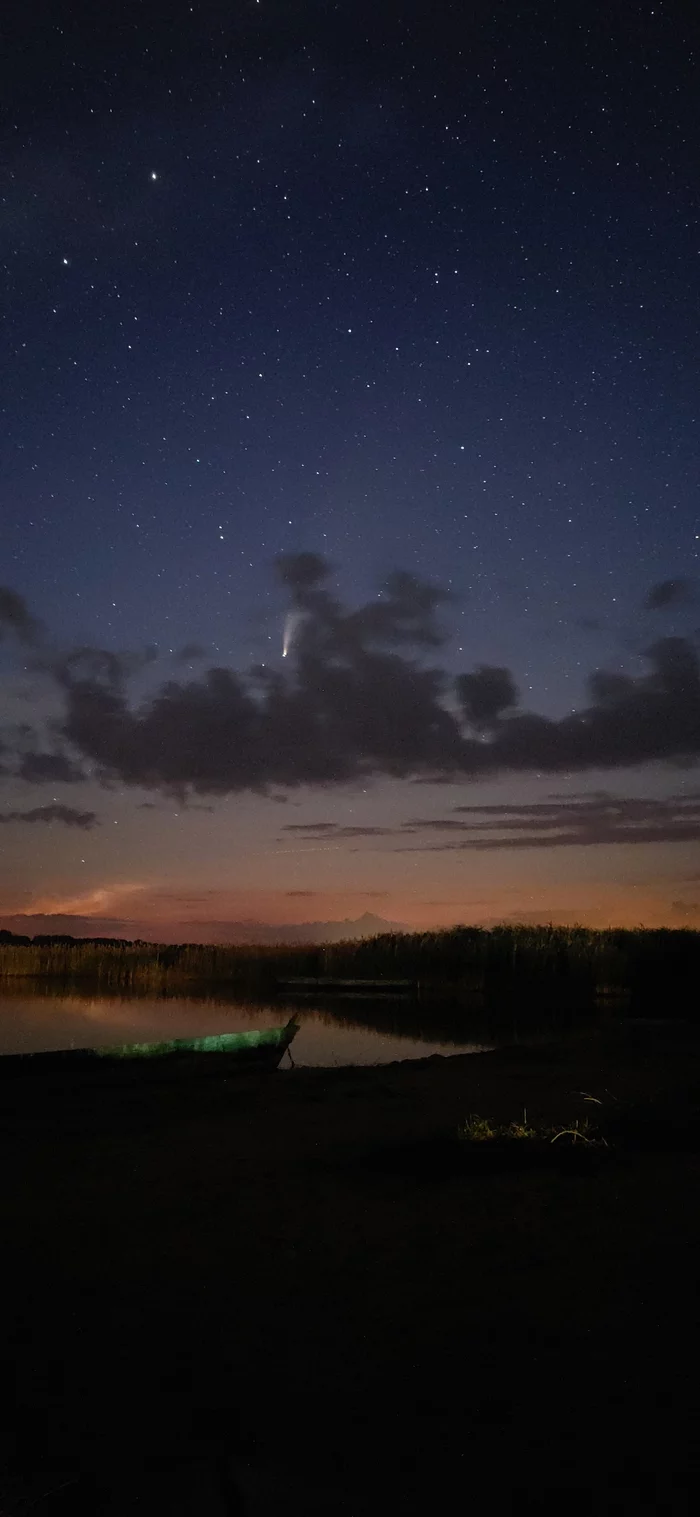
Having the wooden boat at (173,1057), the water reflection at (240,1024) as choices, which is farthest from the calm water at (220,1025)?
the wooden boat at (173,1057)

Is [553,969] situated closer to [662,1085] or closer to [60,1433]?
[662,1085]

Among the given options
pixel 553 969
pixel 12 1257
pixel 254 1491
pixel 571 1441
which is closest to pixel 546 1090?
pixel 12 1257

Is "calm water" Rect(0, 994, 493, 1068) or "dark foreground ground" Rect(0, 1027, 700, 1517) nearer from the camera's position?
"dark foreground ground" Rect(0, 1027, 700, 1517)

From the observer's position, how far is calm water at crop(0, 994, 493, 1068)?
909 inches

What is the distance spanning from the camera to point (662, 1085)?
13805mm

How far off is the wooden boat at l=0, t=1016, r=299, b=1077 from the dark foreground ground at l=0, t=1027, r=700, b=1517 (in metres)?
4.68

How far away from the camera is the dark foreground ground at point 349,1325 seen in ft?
13.5

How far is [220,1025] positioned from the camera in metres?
27.8

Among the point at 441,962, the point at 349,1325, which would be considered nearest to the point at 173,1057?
the point at 349,1325

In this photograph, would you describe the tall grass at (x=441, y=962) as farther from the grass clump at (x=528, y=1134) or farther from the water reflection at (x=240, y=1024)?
the grass clump at (x=528, y=1134)

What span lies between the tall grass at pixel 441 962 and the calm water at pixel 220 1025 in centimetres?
676

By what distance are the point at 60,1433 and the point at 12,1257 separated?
9.41 feet

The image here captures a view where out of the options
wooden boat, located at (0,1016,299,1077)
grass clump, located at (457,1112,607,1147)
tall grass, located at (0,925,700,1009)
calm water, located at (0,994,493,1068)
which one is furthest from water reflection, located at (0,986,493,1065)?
grass clump, located at (457,1112,607,1147)

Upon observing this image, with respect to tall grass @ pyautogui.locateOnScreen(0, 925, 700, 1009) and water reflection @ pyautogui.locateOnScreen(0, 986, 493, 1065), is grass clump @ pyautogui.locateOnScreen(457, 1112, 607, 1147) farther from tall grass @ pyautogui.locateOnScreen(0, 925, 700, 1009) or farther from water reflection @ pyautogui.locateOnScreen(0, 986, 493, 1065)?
tall grass @ pyautogui.locateOnScreen(0, 925, 700, 1009)
